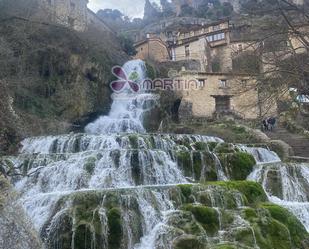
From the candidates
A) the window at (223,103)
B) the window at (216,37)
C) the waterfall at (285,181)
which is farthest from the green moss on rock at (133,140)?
the window at (216,37)

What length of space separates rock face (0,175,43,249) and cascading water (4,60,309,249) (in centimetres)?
78

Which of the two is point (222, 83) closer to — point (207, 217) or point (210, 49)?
point (210, 49)

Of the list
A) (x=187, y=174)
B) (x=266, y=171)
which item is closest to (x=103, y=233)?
(x=187, y=174)

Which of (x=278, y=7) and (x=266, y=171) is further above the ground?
(x=278, y=7)

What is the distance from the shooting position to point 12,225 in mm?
7723

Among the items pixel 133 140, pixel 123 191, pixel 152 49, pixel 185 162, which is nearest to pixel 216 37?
pixel 152 49

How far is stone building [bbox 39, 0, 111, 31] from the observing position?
99.0 feet

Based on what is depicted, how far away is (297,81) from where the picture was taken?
8.55 meters

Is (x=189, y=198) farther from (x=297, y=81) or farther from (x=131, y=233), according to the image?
(x=297, y=81)

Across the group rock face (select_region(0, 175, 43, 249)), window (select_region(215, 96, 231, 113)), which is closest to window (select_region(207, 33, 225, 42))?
window (select_region(215, 96, 231, 113))

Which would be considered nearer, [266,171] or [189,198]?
[189,198]

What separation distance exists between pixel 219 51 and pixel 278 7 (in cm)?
3409

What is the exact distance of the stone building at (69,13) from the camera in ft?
99.0

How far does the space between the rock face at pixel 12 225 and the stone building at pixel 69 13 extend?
892 inches
